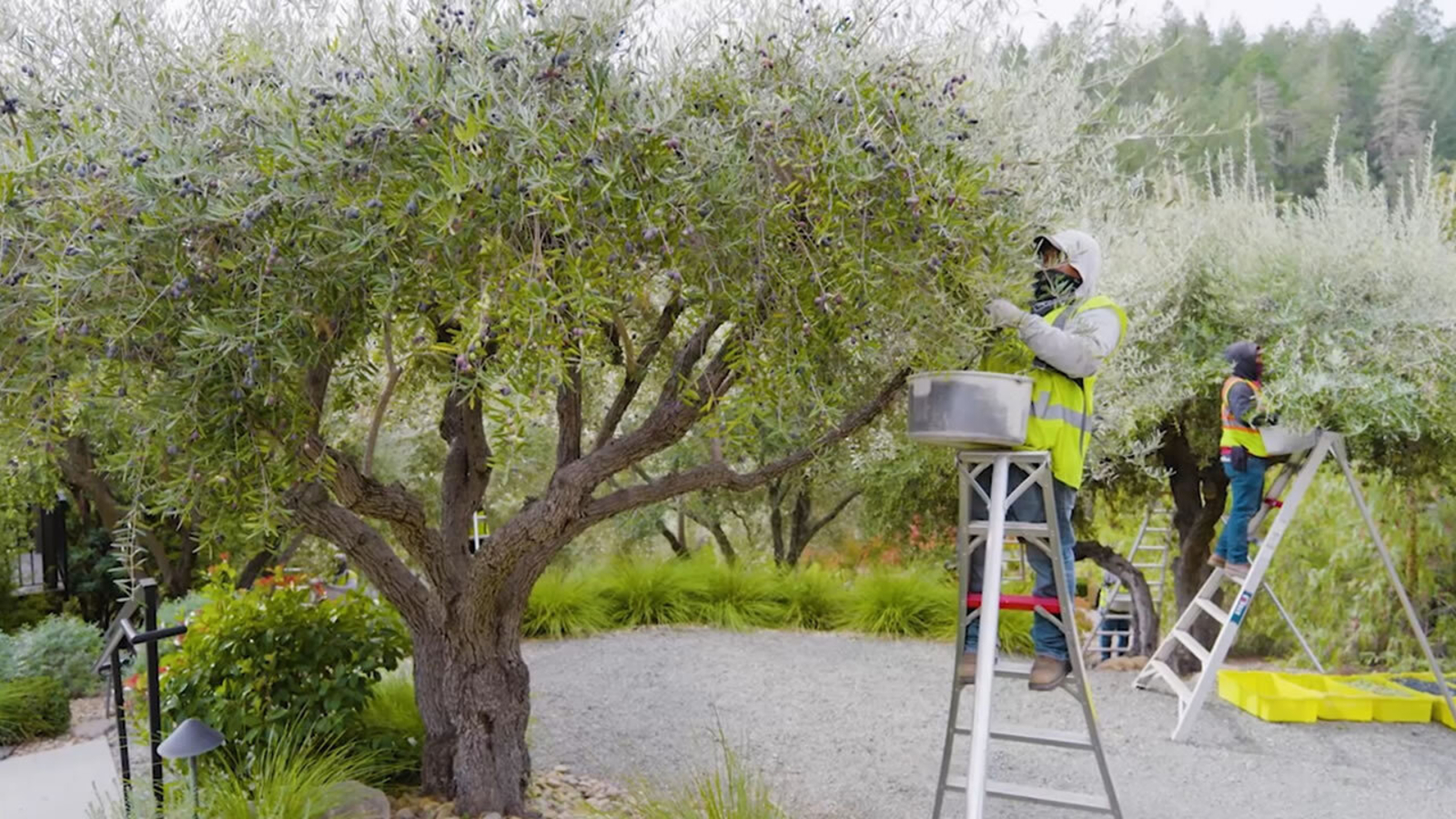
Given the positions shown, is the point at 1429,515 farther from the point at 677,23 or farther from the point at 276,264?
the point at 276,264

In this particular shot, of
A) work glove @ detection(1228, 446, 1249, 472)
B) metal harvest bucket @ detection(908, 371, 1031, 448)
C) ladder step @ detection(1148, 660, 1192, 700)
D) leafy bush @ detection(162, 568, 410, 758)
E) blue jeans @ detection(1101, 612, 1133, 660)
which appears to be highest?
metal harvest bucket @ detection(908, 371, 1031, 448)

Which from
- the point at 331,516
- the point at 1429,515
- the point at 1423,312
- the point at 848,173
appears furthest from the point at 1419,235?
the point at 331,516

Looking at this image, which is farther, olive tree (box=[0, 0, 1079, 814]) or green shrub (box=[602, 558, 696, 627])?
green shrub (box=[602, 558, 696, 627])

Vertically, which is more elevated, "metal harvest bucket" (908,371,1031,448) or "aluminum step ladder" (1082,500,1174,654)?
"metal harvest bucket" (908,371,1031,448)

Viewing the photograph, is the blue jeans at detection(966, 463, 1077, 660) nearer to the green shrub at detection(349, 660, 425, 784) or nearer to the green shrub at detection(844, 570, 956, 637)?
the green shrub at detection(349, 660, 425, 784)

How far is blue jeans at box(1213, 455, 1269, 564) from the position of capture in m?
6.76

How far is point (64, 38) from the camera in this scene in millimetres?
3086

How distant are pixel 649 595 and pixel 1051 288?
6741mm

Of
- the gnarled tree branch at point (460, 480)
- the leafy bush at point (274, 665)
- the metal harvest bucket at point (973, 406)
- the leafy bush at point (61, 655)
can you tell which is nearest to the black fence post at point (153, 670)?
the leafy bush at point (274, 665)

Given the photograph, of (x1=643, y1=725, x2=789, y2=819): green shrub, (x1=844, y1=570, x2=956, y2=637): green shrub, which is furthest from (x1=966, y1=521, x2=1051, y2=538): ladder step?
(x1=844, y1=570, x2=956, y2=637): green shrub

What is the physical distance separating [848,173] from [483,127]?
0.92 meters

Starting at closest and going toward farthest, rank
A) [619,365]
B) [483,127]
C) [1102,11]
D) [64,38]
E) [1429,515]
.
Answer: [483,127], [64,38], [1102,11], [619,365], [1429,515]

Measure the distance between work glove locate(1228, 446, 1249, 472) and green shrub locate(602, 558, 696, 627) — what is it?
4.79m

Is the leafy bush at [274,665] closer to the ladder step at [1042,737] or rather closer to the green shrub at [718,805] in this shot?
the green shrub at [718,805]
